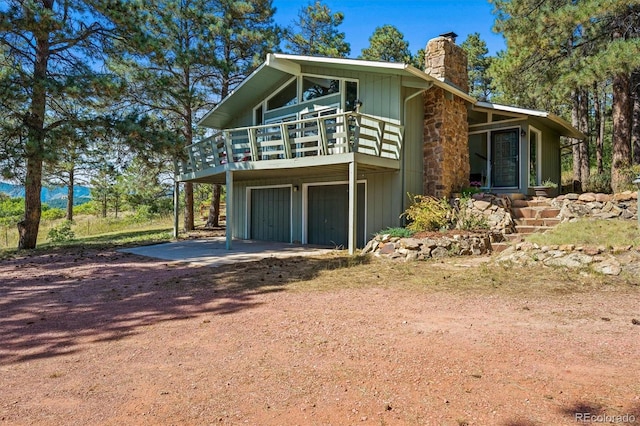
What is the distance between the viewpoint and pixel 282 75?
1248cm

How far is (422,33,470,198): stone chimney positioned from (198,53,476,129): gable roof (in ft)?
1.56

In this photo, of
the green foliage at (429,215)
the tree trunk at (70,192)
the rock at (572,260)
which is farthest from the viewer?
the tree trunk at (70,192)

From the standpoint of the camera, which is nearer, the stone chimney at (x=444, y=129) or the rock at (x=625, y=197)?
the rock at (x=625, y=197)

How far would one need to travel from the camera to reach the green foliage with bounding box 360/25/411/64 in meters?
26.5

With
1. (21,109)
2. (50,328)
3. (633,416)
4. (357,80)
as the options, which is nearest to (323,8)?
(357,80)

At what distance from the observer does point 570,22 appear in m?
10.8

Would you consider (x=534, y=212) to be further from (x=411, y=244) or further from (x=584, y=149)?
(x=584, y=149)

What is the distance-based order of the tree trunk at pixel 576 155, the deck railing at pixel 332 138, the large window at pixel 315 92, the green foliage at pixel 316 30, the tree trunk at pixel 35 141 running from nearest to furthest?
the deck railing at pixel 332 138
the large window at pixel 315 92
the tree trunk at pixel 35 141
the tree trunk at pixel 576 155
the green foliage at pixel 316 30

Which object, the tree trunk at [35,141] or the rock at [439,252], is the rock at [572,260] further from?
the tree trunk at [35,141]

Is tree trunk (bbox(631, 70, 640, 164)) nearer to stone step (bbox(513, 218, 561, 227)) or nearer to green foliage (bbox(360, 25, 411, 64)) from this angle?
stone step (bbox(513, 218, 561, 227))

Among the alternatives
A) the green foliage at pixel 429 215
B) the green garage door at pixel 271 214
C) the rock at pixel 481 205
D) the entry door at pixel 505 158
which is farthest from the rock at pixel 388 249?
the entry door at pixel 505 158

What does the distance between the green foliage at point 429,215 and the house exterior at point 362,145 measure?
61cm

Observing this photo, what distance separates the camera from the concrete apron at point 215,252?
9.23 meters

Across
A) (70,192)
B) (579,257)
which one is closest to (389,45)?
(70,192)
